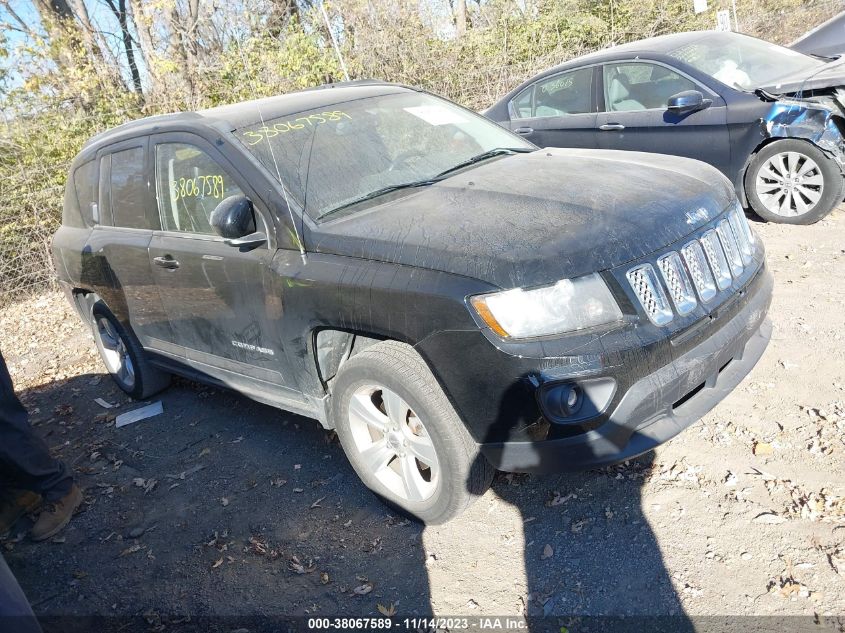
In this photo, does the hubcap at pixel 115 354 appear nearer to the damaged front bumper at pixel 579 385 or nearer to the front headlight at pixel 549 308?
the damaged front bumper at pixel 579 385

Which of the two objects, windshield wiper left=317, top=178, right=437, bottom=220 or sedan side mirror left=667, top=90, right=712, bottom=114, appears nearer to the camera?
windshield wiper left=317, top=178, right=437, bottom=220

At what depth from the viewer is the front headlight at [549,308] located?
249cm

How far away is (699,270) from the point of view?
9.15 feet

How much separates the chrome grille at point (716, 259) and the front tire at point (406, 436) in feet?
4.18

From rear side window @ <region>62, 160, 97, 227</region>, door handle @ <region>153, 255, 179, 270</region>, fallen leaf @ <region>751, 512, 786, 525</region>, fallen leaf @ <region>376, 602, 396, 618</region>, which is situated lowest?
fallen leaf @ <region>376, 602, 396, 618</region>

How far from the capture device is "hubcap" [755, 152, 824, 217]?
223 inches

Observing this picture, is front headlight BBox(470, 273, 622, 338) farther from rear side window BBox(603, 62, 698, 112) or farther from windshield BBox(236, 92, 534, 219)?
rear side window BBox(603, 62, 698, 112)

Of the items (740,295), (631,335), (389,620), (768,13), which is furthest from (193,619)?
(768,13)

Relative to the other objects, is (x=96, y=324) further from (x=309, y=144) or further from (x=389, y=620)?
(x=389, y=620)

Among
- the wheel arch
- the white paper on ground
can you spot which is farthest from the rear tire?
the wheel arch

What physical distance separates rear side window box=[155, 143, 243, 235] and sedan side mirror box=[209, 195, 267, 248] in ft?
0.74

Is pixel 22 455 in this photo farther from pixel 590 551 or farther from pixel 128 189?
pixel 590 551

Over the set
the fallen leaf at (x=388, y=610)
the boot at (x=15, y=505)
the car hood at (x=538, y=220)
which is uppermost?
the car hood at (x=538, y=220)

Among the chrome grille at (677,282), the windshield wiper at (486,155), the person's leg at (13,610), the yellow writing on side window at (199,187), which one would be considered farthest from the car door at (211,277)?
the chrome grille at (677,282)
